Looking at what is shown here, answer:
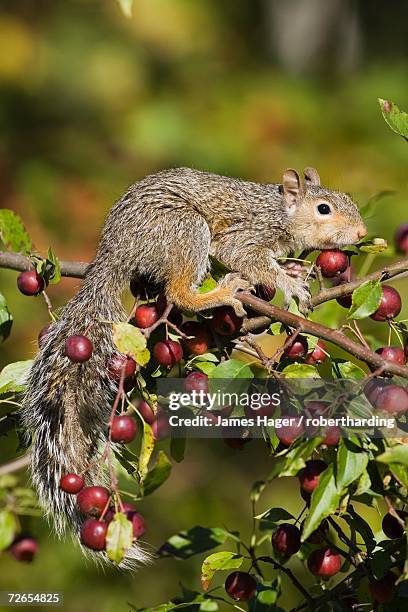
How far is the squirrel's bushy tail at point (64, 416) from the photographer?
194cm

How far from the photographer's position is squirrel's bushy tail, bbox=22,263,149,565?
1939 mm

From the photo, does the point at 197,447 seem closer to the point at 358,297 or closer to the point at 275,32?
the point at 275,32

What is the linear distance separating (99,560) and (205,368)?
434mm

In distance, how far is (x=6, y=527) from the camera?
79.5 inches

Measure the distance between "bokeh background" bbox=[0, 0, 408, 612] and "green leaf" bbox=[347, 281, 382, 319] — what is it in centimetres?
211

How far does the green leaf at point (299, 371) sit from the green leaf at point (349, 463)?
207mm

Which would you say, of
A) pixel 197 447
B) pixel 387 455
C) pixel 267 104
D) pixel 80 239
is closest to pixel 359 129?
pixel 267 104

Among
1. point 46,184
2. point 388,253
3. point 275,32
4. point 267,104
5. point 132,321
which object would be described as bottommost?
point 132,321

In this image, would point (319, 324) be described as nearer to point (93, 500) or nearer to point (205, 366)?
point (205, 366)

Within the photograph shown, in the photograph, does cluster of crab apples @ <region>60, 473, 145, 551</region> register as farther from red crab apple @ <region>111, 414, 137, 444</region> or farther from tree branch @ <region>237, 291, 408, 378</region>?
tree branch @ <region>237, 291, 408, 378</region>

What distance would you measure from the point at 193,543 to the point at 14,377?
0.50 metres

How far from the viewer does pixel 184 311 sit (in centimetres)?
211

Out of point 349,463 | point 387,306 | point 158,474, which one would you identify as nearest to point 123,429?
point 158,474

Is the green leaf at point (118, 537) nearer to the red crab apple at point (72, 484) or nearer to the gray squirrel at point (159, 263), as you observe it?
the red crab apple at point (72, 484)
